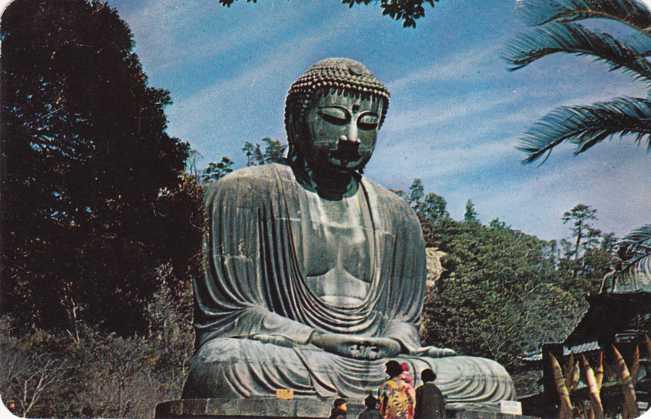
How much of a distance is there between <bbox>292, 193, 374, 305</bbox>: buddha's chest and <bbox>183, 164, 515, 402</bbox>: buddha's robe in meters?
0.01

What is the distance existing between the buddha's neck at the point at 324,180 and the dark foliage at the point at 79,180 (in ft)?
6.81

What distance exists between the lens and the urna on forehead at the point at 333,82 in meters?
10.7

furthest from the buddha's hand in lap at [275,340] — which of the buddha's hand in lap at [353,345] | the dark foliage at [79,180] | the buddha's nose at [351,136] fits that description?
the dark foliage at [79,180]

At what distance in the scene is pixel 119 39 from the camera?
13.8 m

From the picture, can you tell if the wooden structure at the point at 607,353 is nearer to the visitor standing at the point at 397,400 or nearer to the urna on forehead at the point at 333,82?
the urna on forehead at the point at 333,82

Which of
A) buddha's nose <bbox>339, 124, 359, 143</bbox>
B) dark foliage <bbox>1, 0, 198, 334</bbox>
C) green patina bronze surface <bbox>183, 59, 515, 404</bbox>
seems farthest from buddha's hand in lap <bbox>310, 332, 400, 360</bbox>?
dark foliage <bbox>1, 0, 198, 334</bbox>

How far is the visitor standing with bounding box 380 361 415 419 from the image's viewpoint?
7.53m

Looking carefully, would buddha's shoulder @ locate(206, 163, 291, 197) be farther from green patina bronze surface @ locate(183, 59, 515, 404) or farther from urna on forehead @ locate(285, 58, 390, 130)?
urna on forehead @ locate(285, 58, 390, 130)

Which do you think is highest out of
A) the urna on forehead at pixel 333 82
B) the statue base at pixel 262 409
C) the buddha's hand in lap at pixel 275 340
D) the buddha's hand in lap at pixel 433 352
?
the urna on forehead at pixel 333 82

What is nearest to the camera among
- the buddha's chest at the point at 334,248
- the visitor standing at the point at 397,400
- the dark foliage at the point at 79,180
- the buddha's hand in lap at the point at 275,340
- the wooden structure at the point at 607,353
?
the visitor standing at the point at 397,400

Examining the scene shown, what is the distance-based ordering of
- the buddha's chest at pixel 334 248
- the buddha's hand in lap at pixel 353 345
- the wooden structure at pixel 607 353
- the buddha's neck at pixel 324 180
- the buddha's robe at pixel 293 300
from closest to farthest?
1. the buddha's robe at pixel 293 300
2. the buddha's hand in lap at pixel 353 345
3. the buddha's chest at pixel 334 248
4. the buddha's neck at pixel 324 180
5. the wooden structure at pixel 607 353

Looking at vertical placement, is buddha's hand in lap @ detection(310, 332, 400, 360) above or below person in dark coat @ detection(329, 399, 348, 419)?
above

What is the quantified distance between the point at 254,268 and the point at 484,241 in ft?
75.0

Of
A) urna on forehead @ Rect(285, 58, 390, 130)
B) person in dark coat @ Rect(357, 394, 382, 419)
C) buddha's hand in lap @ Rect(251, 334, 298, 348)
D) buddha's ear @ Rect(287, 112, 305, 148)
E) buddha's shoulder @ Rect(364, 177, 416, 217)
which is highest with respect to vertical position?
urna on forehead @ Rect(285, 58, 390, 130)
